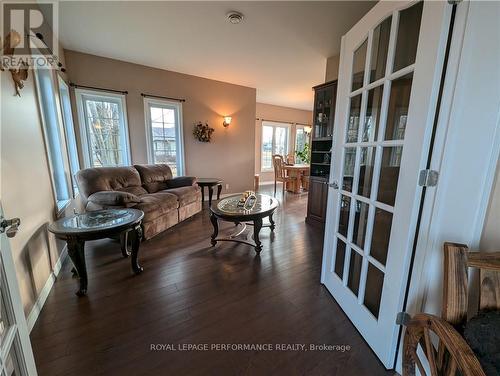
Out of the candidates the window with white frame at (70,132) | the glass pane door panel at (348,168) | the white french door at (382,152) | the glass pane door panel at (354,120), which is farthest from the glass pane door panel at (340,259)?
the window with white frame at (70,132)

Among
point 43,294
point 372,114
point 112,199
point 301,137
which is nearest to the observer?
point 372,114

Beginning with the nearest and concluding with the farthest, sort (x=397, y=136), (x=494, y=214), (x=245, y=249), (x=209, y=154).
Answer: (x=494, y=214) → (x=397, y=136) → (x=245, y=249) → (x=209, y=154)

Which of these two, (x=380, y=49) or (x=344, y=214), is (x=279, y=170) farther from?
(x=380, y=49)

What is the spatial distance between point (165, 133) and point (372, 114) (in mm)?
3923

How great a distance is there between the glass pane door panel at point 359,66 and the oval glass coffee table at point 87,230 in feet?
7.05

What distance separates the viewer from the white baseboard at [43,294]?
1.51 meters

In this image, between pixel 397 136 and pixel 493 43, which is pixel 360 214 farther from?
pixel 493 43

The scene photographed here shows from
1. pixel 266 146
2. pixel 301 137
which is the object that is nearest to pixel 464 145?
pixel 266 146

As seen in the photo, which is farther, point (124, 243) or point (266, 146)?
point (266, 146)

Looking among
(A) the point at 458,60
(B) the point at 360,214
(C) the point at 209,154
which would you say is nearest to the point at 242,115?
(C) the point at 209,154

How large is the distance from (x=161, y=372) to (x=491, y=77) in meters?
2.14

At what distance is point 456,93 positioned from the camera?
3.00 ft

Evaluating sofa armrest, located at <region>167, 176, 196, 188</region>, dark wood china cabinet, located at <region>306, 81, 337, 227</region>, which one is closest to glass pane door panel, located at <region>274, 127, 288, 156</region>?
dark wood china cabinet, located at <region>306, 81, 337, 227</region>

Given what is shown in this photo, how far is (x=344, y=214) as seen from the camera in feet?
5.56
